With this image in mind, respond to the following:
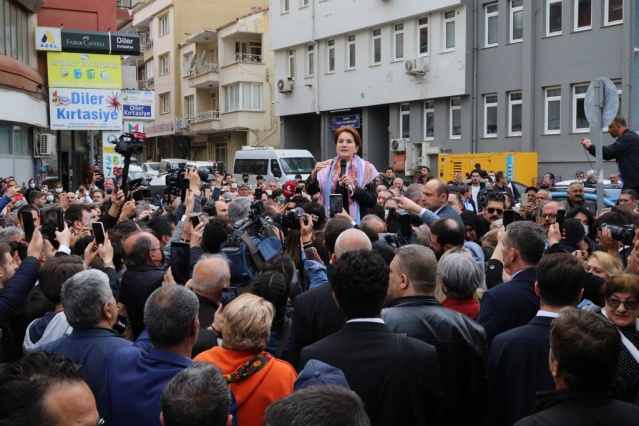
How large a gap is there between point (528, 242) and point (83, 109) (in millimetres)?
23475

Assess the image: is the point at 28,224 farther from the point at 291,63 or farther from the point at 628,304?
the point at 291,63

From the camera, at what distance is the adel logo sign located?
25.4m

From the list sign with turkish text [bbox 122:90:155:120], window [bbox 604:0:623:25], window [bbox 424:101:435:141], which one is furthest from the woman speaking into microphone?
window [bbox 424:101:435:141]

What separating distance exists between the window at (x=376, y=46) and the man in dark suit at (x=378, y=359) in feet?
95.6

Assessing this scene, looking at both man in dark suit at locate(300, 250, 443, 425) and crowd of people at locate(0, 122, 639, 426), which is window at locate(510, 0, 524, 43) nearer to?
crowd of people at locate(0, 122, 639, 426)

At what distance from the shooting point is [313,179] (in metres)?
8.26

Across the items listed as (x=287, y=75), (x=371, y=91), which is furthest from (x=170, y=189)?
(x=287, y=75)

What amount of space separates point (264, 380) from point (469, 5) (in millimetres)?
26036

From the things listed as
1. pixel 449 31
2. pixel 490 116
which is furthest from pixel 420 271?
pixel 449 31

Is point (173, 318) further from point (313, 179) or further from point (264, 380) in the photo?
point (313, 179)

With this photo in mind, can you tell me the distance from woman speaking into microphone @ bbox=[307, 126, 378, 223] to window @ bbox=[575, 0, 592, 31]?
1818 centimetres

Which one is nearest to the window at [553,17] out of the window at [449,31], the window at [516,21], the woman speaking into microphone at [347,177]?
the window at [516,21]

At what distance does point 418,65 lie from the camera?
29125mm

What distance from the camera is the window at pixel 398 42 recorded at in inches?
1204
